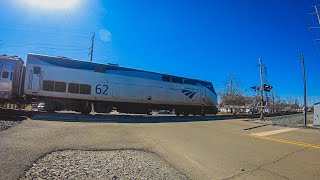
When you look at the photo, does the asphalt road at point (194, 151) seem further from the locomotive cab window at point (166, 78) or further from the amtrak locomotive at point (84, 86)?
the locomotive cab window at point (166, 78)

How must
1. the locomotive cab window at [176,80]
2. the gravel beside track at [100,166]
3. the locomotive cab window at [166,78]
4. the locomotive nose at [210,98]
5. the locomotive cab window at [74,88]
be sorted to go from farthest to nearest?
the locomotive nose at [210,98] < the locomotive cab window at [176,80] < the locomotive cab window at [166,78] < the locomotive cab window at [74,88] < the gravel beside track at [100,166]

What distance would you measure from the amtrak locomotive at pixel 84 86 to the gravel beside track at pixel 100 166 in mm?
11194

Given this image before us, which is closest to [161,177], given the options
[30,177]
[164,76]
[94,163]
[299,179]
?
[94,163]

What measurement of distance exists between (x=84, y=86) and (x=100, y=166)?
12.5 meters

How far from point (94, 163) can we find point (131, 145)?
215 cm

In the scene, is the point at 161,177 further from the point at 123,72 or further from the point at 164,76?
the point at 164,76

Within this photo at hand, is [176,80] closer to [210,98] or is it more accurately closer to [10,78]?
[210,98]

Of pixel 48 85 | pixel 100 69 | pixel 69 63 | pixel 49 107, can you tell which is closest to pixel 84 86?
pixel 100 69

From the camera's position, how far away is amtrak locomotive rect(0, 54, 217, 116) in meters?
15.9

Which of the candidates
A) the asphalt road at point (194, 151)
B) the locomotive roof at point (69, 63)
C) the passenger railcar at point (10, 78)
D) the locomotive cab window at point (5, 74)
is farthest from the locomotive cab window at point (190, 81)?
the locomotive cab window at point (5, 74)

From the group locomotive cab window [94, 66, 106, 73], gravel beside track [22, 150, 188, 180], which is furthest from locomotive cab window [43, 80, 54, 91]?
gravel beside track [22, 150, 188, 180]

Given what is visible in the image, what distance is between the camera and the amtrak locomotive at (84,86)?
1595 cm

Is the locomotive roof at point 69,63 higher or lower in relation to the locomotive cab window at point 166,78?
higher

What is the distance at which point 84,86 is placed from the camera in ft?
56.5
